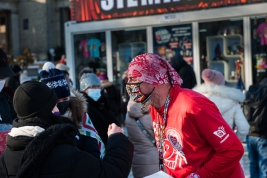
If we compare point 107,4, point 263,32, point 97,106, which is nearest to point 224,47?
point 263,32

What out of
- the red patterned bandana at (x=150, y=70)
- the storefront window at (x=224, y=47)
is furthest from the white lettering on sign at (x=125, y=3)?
the red patterned bandana at (x=150, y=70)

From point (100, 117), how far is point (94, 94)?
1.72 feet

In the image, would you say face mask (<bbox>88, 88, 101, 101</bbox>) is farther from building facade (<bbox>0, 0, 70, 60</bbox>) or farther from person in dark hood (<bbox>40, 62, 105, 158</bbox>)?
building facade (<bbox>0, 0, 70, 60</bbox>)

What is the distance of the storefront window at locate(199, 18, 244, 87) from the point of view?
909cm

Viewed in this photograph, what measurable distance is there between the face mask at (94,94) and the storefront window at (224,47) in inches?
181

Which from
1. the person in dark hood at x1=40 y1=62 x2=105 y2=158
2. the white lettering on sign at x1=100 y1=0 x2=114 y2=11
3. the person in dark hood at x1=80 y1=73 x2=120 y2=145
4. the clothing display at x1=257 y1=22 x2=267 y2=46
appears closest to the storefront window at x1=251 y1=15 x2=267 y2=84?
the clothing display at x1=257 y1=22 x2=267 y2=46

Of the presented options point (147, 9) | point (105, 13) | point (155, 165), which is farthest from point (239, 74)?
point (155, 165)

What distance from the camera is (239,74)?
9094 mm

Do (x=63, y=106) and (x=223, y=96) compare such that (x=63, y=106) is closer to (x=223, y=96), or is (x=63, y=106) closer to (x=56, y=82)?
(x=56, y=82)

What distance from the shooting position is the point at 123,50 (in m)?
10.7

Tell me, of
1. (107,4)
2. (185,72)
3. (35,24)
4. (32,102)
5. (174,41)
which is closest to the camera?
(32,102)

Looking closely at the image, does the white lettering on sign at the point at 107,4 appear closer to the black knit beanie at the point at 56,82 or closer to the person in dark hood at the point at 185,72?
the person in dark hood at the point at 185,72

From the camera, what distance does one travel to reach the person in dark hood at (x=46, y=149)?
2.16 meters

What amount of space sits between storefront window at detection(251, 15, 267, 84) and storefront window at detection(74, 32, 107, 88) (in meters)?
3.71
